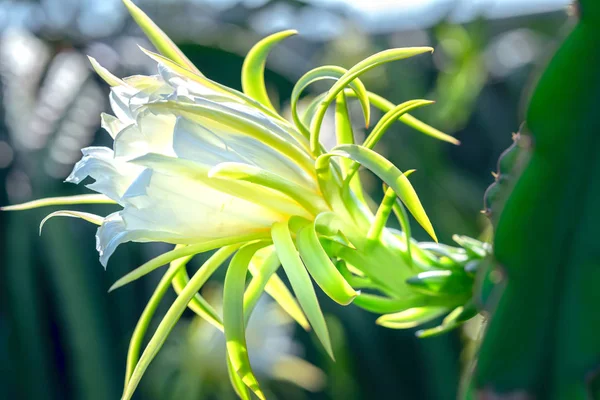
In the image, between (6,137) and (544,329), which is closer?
(544,329)

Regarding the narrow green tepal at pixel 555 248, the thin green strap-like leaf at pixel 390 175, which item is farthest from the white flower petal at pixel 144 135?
the narrow green tepal at pixel 555 248

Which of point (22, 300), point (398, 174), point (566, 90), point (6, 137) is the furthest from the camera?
point (6, 137)

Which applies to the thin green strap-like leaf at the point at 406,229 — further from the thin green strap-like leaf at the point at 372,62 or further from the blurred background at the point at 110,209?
the blurred background at the point at 110,209

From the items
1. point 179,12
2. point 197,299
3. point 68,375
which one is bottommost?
point 68,375

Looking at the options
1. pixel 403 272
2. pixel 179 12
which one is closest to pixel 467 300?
pixel 403 272

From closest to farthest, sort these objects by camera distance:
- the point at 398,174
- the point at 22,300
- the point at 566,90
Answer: the point at 566,90 < the point at 398,174 < the point at 22,300

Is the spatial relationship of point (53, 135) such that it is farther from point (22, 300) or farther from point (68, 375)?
point (68, 375)

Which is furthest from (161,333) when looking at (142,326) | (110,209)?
(110,209)

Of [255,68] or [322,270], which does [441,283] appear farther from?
[255,68]
